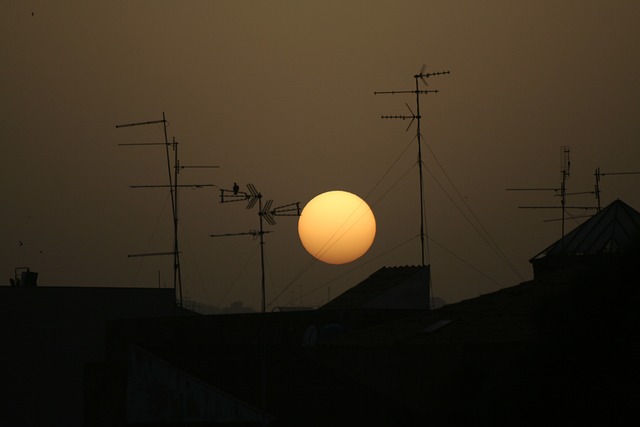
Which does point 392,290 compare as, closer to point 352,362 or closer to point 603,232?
point 603,232

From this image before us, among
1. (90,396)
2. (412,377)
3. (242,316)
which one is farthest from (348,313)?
(90,396)

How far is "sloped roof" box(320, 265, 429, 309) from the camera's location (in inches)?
1775

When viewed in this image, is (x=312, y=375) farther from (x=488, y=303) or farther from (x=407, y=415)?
(x=488, y=303)

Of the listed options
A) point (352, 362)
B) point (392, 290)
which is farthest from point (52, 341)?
point (352, 362)

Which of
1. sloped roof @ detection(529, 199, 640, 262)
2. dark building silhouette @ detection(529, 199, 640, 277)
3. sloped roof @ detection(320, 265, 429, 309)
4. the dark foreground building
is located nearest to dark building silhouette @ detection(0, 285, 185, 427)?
the dark foreground building

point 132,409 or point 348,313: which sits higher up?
point 348,313

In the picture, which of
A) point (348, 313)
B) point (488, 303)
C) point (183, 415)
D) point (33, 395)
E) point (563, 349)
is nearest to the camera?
point (563, 349)

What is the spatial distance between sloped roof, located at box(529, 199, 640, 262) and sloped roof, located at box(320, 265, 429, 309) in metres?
6.69

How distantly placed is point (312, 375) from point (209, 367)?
4.12 metres

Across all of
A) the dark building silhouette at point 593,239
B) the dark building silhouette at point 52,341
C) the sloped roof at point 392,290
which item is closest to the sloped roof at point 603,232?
the dark building silhouette at point 593,239

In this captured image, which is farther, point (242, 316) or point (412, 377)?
point (242, 316)

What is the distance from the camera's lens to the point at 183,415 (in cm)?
3494

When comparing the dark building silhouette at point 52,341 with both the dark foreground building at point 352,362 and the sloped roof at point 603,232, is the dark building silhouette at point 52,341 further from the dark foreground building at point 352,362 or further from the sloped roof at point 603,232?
the sloped roof at point 603,232

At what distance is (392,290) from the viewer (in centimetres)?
4550
